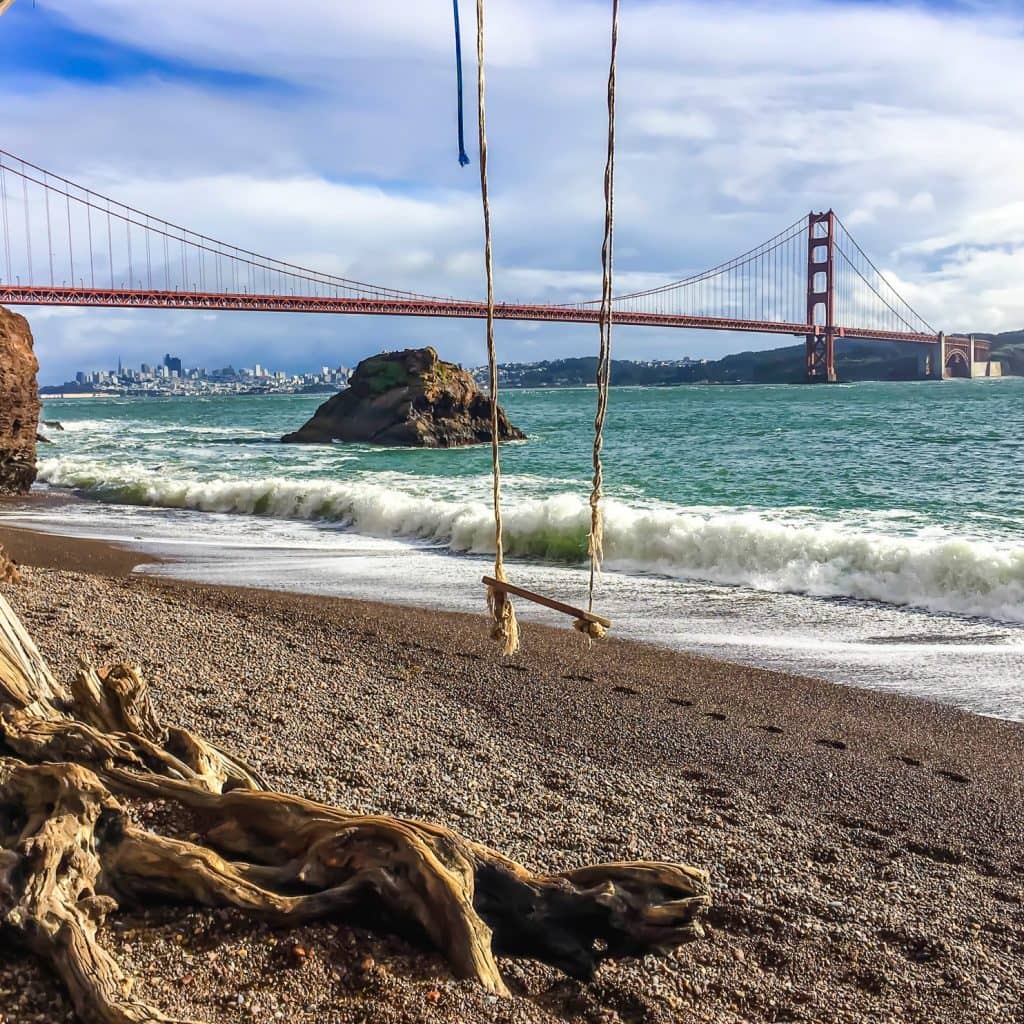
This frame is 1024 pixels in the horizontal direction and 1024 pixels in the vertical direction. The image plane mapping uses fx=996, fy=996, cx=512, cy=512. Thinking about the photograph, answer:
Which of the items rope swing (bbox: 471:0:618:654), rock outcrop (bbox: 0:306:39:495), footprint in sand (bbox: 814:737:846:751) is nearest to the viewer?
rope swing (bbox: 471:0:618:654)

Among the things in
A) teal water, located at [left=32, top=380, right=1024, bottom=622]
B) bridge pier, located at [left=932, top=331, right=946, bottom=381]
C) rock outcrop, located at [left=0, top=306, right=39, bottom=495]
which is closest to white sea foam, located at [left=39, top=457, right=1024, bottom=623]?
teal water, located at [left=32, top=380, right=1024, bottom=622]

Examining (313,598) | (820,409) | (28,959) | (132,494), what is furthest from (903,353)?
(28,959)

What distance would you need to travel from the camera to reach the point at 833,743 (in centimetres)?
446

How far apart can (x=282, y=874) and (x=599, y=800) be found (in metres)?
1.53

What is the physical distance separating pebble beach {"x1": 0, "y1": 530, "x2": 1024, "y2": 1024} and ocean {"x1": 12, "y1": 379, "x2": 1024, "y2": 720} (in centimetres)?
98

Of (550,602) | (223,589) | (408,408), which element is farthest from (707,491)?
(408,408)

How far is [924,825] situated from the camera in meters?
3.60

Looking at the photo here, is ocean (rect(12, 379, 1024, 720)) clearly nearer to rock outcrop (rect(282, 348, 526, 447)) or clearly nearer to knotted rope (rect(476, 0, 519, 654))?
knotted rope (rect(476, 0, 519, 654))

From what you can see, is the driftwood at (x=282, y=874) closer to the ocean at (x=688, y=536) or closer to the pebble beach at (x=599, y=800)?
the pebble beach at (x=599, y=800)

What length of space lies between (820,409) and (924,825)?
1619 inches

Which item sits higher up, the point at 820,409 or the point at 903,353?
the point at 903,353

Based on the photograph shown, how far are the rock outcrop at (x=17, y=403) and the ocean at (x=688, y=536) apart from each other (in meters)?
1.02

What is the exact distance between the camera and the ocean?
22.1 feet

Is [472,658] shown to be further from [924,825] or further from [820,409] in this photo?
[820,409]
